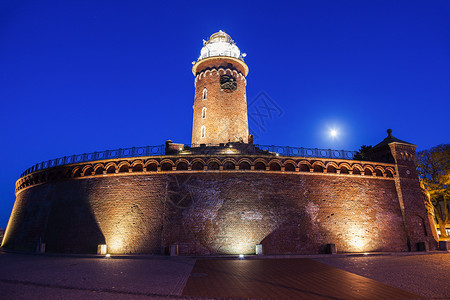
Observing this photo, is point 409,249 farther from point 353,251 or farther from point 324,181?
point 324,181

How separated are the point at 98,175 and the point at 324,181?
17868 mm

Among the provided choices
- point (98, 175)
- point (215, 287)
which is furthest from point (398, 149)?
point (98, 175)

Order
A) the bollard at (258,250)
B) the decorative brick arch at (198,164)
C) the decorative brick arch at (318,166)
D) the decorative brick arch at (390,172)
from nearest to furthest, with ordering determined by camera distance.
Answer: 1. the bollard at (258,250)
2. the decorative brick arch at (198,164)
3. the decorative brick arch at (318,166)
4. the decorative brick arch at (390,172)

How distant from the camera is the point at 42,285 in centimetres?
823

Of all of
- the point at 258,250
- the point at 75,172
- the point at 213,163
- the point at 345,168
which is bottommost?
the point at 258,250

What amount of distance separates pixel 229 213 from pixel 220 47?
20.5 meters

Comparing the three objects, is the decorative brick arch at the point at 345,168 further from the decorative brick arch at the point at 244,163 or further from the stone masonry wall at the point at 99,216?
the stone masonry wall at the point at 99,216

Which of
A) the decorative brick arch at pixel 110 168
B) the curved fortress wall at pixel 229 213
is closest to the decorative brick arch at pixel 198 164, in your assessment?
the curved fortress wall at pixel 229 213

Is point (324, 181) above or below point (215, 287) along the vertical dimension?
above

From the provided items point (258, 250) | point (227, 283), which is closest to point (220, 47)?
point (258, 250)

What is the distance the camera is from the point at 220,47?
29.8 m

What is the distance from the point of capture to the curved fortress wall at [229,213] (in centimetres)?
1744

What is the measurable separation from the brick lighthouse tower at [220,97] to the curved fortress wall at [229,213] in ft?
26.3

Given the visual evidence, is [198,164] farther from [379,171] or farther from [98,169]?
[379,171]
